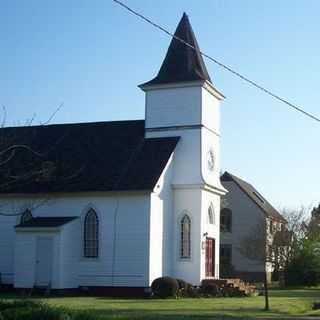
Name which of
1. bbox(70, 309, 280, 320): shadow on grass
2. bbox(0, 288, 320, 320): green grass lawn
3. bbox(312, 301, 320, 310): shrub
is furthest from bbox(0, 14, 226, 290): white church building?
bbox(70, 309, 280, 320): shadow on grass

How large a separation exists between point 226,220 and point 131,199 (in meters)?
30.5

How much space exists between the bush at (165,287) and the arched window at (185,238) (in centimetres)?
358

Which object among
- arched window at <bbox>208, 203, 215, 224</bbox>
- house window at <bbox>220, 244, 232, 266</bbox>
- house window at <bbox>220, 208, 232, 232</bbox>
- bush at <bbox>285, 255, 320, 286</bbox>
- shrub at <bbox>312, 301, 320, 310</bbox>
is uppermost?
house window at <bbox>220, 208, 232, 232</bbox>

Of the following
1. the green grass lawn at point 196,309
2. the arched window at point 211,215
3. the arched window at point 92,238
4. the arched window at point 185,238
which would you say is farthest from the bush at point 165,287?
the arched window at point 211,215

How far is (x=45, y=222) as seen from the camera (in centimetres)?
4291

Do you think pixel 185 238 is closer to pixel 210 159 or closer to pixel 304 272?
pixel 210 159

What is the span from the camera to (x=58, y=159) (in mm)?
46000

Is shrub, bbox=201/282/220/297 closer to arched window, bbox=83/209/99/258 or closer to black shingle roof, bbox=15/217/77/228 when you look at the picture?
arched window, bbox=83/209/99/258

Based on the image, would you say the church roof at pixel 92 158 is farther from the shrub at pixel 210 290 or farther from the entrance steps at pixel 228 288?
the entrance steps at pixel 228 288

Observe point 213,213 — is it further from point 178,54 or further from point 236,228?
point 236,228

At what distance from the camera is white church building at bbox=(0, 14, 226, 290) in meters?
41.9

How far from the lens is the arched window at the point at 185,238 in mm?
43625

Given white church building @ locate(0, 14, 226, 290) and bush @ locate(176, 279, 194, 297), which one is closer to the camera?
bush @ locate(176, 279, 194, 297)

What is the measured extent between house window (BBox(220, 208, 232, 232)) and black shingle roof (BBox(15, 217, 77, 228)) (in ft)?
99.5
